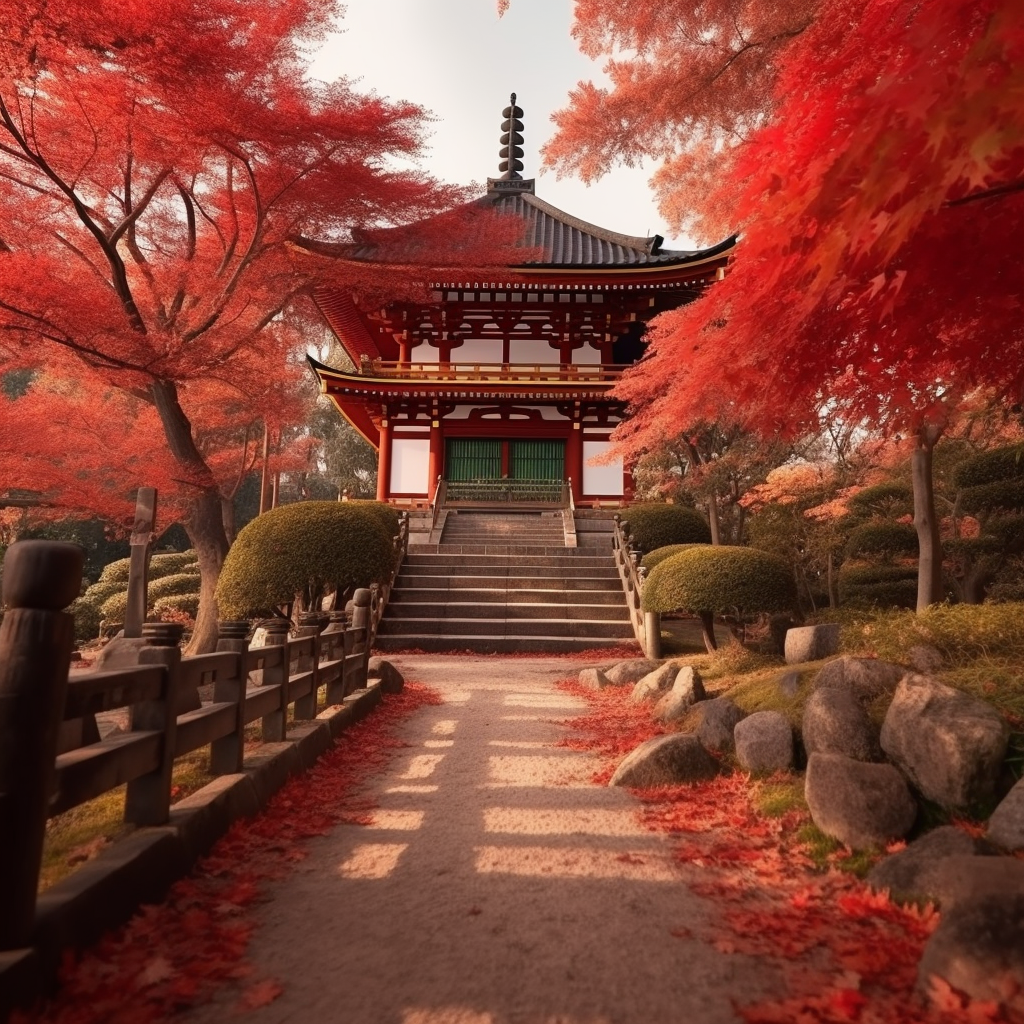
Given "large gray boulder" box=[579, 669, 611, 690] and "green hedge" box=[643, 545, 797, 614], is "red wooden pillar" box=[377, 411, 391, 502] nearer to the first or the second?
"green hedge" box=[643, 545, 797, 614]

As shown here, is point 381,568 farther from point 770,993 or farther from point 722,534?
point 722,534

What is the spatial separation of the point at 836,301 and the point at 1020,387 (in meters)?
1.38

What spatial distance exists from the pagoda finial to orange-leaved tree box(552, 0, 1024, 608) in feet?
77.8

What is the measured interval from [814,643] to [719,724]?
206 cm

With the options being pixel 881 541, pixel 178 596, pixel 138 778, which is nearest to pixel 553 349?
pixel 881 541

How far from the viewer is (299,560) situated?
11.0 m

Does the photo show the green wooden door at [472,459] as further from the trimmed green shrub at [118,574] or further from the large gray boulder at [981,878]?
the large gray boulder at [981,878]

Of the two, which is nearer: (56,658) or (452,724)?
(56,658)

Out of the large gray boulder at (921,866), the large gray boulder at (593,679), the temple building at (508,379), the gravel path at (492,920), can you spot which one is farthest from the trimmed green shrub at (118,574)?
the large gray boulder at (921,866)

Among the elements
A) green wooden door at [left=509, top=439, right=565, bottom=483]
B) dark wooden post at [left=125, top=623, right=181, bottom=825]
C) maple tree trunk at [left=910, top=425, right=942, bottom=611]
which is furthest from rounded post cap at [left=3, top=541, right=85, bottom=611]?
green wooden door at [left=509, top=439, right=565, bottom=483]

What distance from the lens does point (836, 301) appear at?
4090 mm

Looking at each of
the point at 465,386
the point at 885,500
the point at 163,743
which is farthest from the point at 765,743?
the point at 465,386

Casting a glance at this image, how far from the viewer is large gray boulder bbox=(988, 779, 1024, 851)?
299cm

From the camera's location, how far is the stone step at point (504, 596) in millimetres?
13539
